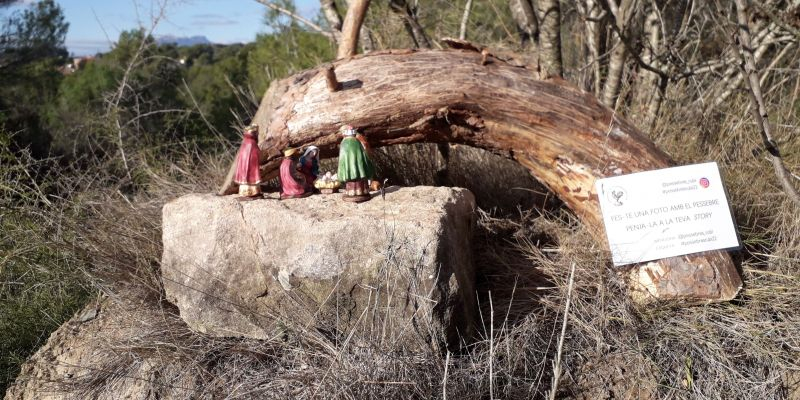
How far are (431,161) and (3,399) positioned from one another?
243cm

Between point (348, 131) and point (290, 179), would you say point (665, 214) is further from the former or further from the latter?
point (290, 179)

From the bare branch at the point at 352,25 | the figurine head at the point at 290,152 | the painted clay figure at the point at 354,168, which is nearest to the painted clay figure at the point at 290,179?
the figurine head at the point at 290,152

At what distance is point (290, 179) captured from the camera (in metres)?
2.71

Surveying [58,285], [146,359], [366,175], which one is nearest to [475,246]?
[366,175]

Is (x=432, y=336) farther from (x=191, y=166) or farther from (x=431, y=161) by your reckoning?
(x=191, y=166)

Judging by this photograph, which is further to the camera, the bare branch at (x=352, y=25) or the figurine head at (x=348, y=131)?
the bare branch at (x=352, y=25)

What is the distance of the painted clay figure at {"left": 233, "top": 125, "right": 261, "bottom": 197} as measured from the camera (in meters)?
2.71

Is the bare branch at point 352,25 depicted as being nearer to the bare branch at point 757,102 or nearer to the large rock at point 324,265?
the large rock at point 324,265

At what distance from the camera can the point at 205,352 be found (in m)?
2.51

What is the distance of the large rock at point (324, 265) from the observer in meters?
2.33

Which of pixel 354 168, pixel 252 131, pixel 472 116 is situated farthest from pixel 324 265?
pixel 472 116

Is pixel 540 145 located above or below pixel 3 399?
above

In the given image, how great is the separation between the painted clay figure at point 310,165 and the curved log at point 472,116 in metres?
0.16

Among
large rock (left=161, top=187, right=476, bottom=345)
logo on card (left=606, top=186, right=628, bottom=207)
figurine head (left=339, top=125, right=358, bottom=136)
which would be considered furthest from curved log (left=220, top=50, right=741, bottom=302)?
large rock (left=161, top=187, right=476, bottom=345)
